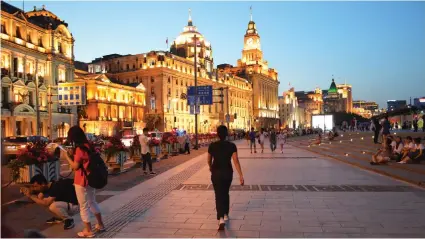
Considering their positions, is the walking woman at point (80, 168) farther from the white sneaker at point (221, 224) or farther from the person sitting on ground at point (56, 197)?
the white sneaker at point (221, 224)

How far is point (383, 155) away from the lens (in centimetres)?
1875

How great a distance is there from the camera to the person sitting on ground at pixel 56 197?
7.71 metres

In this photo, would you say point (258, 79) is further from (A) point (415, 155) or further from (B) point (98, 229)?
(B) point (98, 229)

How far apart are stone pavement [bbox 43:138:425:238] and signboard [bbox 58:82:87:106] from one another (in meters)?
18.7

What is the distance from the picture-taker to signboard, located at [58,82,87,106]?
102 feet

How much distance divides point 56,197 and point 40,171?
3136mm

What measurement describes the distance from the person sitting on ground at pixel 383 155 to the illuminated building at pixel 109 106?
51.4 meters

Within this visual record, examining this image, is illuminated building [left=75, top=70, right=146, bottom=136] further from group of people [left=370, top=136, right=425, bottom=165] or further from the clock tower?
the clock tower

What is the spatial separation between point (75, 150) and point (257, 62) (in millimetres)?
153738

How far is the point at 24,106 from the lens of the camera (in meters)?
46.6

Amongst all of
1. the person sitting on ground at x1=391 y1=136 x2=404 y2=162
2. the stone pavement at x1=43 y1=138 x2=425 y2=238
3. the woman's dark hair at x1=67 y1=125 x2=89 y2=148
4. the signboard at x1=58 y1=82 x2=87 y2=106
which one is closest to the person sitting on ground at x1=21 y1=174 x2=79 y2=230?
the stone pavement at x1=43 y1=138 x2=425 y2=238

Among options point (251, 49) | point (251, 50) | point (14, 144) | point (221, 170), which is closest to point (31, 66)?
point (14, 144)

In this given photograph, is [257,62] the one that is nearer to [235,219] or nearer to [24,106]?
[24,106]

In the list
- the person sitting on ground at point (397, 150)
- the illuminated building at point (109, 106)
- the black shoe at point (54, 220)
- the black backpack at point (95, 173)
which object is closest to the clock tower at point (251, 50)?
the illuminated building at point (109, 106)
